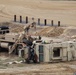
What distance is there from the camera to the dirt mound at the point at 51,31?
36156 mm

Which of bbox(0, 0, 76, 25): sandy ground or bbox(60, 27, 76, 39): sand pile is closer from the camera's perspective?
bbox(60, 27, 76, 39): sand pile

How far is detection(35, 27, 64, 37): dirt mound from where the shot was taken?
36156 millimetres

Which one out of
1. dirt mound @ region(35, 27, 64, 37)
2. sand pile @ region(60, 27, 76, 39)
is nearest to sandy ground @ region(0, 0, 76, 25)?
sand pile @ region(60, 27, 76, 39)

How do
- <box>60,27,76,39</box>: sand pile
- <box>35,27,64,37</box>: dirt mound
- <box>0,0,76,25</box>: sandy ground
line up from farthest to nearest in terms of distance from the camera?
<box>0,0,76,25</box>: sandy ground → <box>35,27,64,37</box>: dirt mound → <box>60,27,76,39</box>: sand pile

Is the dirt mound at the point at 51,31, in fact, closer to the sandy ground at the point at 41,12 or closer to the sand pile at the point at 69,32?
the sand pile at the point at 69,32

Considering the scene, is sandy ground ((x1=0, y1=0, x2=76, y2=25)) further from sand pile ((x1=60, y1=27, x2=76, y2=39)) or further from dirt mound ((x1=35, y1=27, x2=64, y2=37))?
dirt mound ((x1=35, y1=27, x2=64, y2=37))

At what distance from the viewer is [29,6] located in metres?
58.8

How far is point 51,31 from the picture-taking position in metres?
37.7

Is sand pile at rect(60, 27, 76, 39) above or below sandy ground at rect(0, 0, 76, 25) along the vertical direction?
below

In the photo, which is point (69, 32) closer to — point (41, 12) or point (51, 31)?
point (51, 31)

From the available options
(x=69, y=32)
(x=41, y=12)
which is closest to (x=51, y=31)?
(x=69, y=32)

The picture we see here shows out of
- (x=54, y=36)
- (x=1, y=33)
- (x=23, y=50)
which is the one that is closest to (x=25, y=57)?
(x=23, y=50)

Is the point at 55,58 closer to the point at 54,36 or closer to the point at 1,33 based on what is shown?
the point at 1,33

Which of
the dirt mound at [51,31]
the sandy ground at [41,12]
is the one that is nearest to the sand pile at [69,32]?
the dirt mound at [51,31]
